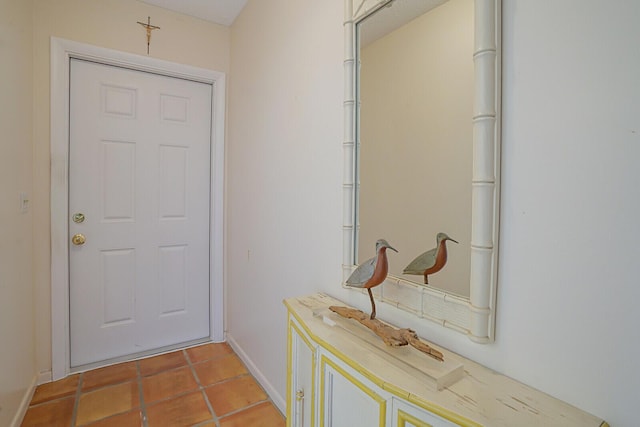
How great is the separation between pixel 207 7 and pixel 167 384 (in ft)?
8.62

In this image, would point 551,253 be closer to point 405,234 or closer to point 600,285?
point 600,285

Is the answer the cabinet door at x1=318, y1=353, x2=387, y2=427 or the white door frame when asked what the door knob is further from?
the cabinet door at x1=318, y1=353, x2=387, y2=427

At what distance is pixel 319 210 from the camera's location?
141cm

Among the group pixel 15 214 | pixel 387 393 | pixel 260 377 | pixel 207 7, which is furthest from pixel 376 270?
pixel 207 7

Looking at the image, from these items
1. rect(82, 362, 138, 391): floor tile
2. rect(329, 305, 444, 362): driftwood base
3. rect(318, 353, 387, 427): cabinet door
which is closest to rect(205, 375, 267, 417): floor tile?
rect(82, 362, 138, 391): floor tile

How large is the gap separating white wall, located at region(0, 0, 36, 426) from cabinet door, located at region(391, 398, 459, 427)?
5.78 feet

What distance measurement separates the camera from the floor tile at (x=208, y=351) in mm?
2301

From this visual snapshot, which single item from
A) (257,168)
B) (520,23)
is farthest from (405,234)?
(257,168)

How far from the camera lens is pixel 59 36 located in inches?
76.3

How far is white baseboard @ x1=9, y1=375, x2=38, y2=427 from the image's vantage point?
1568mm

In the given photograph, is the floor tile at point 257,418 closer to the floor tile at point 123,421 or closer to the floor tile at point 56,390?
the floor tile at point 123,421

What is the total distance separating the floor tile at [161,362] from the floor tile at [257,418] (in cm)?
72

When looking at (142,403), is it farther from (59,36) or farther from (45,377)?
(59,36)

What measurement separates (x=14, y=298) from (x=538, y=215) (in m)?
2.28
